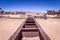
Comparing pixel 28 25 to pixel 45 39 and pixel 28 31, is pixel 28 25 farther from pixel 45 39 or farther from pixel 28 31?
pixel 45 39

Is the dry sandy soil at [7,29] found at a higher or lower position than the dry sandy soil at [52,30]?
higher

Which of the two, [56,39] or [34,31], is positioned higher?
[34,31]

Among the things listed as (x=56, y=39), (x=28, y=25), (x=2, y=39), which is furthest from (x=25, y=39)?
(x=28, y=25)

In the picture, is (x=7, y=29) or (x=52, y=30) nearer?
(x=52, y=30)

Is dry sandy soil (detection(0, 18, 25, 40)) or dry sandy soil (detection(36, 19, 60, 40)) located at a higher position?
dry sandy soil (detection(0, 18, 25, 40))

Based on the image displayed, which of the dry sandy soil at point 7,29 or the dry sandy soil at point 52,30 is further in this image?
the dry sandy soil at point 52,30

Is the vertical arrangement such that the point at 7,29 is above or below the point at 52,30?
above

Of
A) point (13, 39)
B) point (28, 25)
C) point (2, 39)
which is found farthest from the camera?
point (28, 25)

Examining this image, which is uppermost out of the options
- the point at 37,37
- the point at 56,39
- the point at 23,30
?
the point at 23,30

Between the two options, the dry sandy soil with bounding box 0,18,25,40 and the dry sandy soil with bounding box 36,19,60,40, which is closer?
the dry sandy soil with bounding box 0,18,25,40

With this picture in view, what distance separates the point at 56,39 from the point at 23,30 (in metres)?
2.82

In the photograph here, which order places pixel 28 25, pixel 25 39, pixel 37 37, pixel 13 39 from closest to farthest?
1. pixel 13 39
2. pixel 25 39
3. pixel 37 37
4. pixel 28 25

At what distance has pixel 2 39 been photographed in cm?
813

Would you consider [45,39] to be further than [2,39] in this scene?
No
